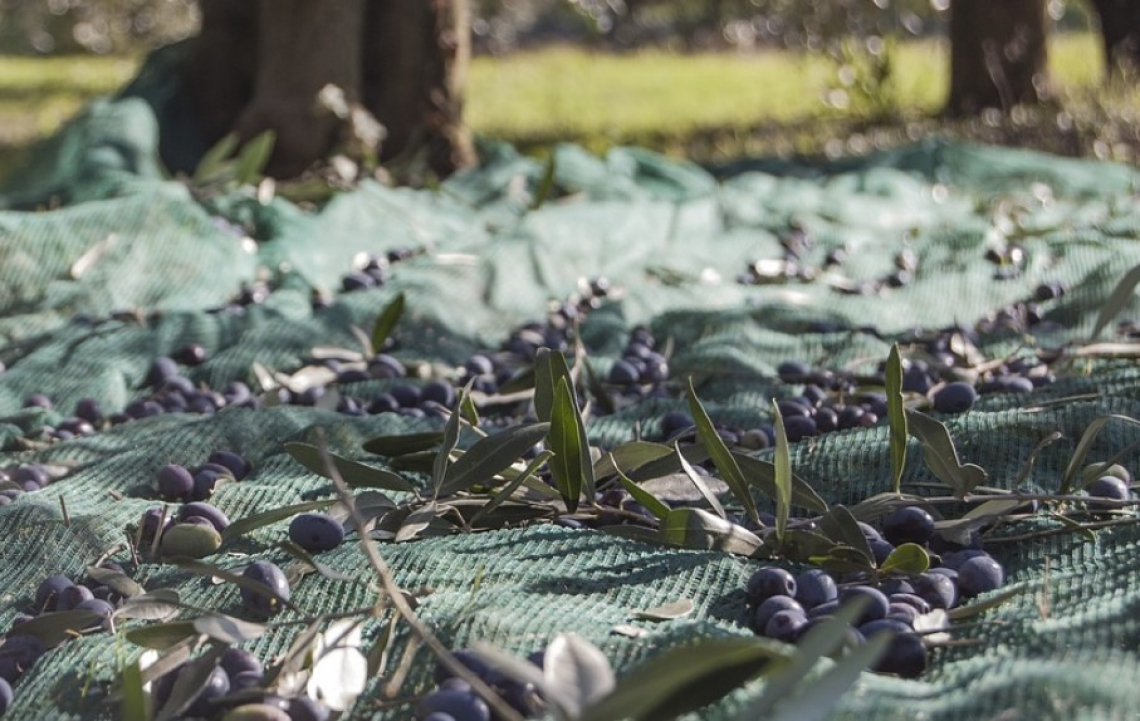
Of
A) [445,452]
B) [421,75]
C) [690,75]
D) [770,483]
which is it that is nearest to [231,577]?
[445,452]

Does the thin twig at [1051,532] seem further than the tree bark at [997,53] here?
No

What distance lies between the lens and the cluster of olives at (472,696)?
1.46 meters

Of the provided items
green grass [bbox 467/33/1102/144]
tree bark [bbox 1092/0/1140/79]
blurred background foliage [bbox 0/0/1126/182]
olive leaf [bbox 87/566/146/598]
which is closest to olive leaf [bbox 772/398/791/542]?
olive leaf [bbox 87/566/146/598]

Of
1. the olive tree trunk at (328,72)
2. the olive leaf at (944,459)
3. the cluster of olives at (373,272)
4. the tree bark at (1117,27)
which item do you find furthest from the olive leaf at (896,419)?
the tree bark at (1117,27)

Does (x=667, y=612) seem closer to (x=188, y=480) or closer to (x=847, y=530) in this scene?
(x=847, y=530)

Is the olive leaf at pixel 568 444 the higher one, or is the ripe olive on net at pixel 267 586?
the olive leaf at pixel 568 444

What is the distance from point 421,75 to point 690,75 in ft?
23.3

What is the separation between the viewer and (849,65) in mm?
8219

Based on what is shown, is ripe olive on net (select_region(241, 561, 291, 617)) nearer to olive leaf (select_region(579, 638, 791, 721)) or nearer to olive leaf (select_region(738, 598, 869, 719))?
olive leaf (select_region(579, 638, 791, 721))

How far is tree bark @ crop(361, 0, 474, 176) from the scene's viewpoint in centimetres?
575

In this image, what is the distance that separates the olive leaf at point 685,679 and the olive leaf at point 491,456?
74 cm

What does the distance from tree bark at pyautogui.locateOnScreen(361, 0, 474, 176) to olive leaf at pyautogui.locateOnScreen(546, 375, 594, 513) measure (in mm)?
3786

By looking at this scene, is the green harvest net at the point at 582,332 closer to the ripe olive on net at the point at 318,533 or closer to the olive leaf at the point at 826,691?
the ripe olive on net at the point at 318,533

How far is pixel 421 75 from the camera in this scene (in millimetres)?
5781
